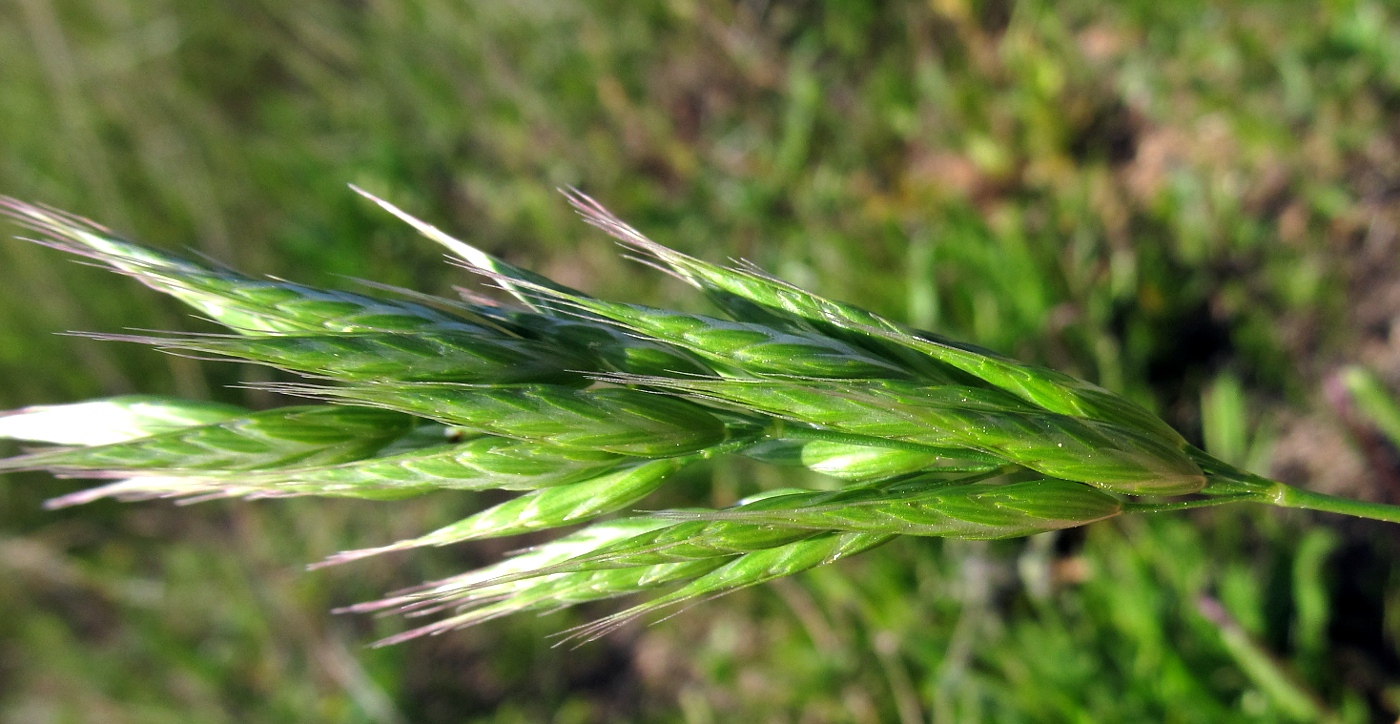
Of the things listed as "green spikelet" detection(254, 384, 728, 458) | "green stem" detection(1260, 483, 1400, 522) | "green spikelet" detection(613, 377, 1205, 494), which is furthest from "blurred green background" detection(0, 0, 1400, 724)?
"green spikelet" detection(254, 384, 728, 458)

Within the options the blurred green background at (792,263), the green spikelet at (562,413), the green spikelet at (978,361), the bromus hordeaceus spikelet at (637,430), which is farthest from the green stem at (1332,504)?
the blurred green background at (792,263)

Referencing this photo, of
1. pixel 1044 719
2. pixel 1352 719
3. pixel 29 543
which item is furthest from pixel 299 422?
pixel 29 543

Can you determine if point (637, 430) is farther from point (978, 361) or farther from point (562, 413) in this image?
point (978, 361)

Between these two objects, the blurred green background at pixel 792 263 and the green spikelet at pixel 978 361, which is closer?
the green spikelet at pixel 978 361

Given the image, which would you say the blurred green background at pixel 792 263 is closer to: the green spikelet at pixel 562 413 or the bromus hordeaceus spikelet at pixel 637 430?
the bromus hordeaceus spikelet at pixel 637 430

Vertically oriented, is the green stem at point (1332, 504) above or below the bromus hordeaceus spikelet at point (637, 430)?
above

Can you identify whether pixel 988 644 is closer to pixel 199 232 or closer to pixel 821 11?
pixel 821 11
